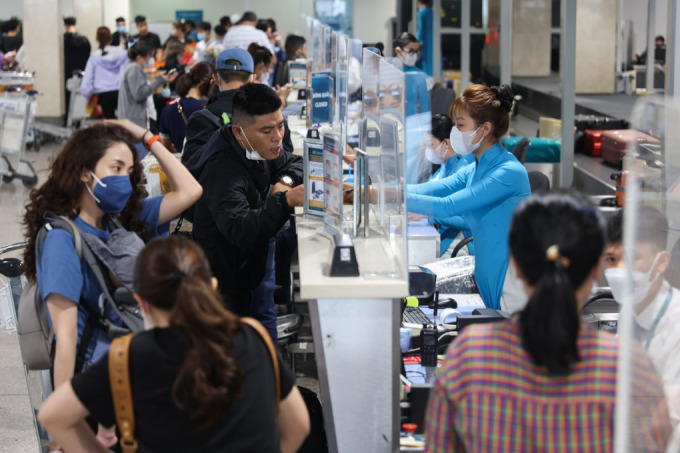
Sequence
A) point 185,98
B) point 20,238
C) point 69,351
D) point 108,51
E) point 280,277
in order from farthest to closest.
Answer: point 108,51 < point 20,238 < point 185,98 < point 280,277 < point 69,351

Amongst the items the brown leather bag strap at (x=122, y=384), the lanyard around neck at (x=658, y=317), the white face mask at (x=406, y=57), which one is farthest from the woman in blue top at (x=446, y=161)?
the brown leather bag strap at (x=122, y=384)

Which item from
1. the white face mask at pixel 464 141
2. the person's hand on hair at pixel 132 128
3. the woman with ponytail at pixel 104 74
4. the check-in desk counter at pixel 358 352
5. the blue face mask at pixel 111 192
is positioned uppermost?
the woman with ponytail at pixel 104 74

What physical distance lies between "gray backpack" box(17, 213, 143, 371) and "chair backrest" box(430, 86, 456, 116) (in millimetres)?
7054

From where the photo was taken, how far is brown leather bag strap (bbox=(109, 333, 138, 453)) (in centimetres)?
196

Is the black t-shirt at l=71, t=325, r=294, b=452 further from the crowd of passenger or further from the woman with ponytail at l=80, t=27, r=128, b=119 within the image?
the woman with ponytail at l=80, t=27, r=128, b=119

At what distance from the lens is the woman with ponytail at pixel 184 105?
698 cm

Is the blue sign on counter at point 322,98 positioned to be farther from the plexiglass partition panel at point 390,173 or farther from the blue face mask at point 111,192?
the blue face mask at point 111,192

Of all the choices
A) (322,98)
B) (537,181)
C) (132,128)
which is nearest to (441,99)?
(322,98)

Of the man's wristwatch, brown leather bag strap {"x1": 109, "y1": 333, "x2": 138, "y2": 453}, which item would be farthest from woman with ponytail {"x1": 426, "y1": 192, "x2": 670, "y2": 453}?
the man's wristwatch

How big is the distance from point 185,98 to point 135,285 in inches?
204

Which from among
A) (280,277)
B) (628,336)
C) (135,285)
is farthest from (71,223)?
(280,277)

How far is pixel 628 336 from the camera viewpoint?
1675 mm

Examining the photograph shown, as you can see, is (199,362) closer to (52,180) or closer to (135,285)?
(135,285)

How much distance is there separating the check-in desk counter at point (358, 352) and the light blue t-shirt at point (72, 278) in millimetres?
641
